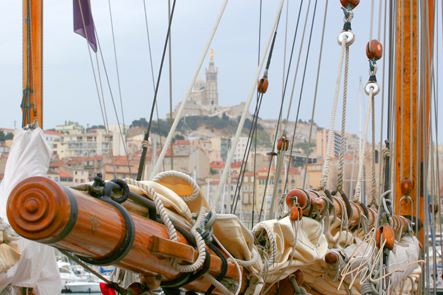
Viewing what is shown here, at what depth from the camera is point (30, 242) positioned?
2.66 m

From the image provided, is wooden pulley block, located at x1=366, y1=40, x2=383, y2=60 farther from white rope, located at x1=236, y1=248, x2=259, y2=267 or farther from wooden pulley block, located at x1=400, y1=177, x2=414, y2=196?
white rope, located at x1=236, y1=248, x2=259, y2=267

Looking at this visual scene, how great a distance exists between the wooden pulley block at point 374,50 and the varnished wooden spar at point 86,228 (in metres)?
2.22

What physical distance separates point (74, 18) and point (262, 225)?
4270 millimetres

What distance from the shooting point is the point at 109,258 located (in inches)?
40.5

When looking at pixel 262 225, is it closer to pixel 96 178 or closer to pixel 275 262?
pixel 275 262

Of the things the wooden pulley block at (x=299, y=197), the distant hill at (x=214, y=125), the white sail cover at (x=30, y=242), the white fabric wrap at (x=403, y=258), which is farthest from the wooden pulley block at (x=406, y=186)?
the distant hill at (x=214, y=125)

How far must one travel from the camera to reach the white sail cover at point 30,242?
2.66 meters

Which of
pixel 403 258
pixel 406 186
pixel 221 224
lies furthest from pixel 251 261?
pixel 406 186

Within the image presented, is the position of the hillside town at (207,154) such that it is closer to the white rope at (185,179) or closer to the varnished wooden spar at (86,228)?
the white rope at (185,179)

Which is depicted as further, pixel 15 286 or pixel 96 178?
pixel 15 286

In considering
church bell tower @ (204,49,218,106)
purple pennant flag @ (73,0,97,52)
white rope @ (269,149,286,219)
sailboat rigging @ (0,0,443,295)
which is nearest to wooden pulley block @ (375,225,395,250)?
sailboat rigging @ (0,0,443,295)

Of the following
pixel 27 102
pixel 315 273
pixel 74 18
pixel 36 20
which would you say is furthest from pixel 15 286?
pixel 74 18

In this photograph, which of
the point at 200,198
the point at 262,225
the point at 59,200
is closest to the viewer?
the point at 59,200

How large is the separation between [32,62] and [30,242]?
132cm
